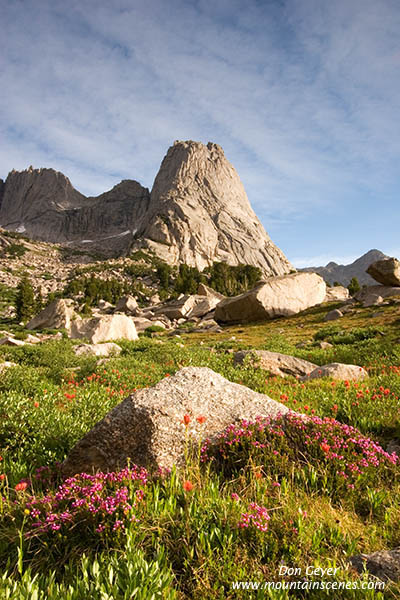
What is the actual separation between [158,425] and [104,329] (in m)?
21.2

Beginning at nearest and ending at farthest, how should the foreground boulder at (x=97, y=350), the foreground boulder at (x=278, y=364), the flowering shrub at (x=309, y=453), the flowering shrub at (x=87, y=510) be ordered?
the flowering shrub at (x=87, y=510) → the flowering shrub at (x=309, y=453) → the foreground boulder at (x=278, y=364) → the foreground boulder at (x=97, y=350)

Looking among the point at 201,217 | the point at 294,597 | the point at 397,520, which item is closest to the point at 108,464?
the point at 294,597

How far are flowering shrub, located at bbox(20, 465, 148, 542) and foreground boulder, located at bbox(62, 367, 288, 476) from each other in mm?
535

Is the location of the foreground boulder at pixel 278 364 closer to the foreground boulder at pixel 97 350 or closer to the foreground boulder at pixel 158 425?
the foreground boulder at pixel 158 425

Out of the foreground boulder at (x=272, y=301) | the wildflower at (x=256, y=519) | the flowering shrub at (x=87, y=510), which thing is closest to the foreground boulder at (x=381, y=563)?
the wildflower at (x=256, y=519)

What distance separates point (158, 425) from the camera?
14.0 ft

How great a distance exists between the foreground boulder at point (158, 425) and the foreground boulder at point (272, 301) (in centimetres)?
3415

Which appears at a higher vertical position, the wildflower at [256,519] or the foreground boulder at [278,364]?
the wildflower at [256,519]

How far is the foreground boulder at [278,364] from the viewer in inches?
482

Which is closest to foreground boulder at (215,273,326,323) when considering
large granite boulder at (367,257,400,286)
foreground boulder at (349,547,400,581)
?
large granite boulder at (367,257,400,286)

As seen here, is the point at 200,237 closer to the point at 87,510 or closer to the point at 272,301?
the point at 272,301

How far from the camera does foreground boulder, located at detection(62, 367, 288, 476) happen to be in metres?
4.08

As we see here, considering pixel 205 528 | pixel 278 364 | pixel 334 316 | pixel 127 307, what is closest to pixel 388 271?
pixel 334 316

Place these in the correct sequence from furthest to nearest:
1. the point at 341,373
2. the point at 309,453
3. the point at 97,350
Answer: the point at 97,350, the point at 341,373, the point at 309,453
